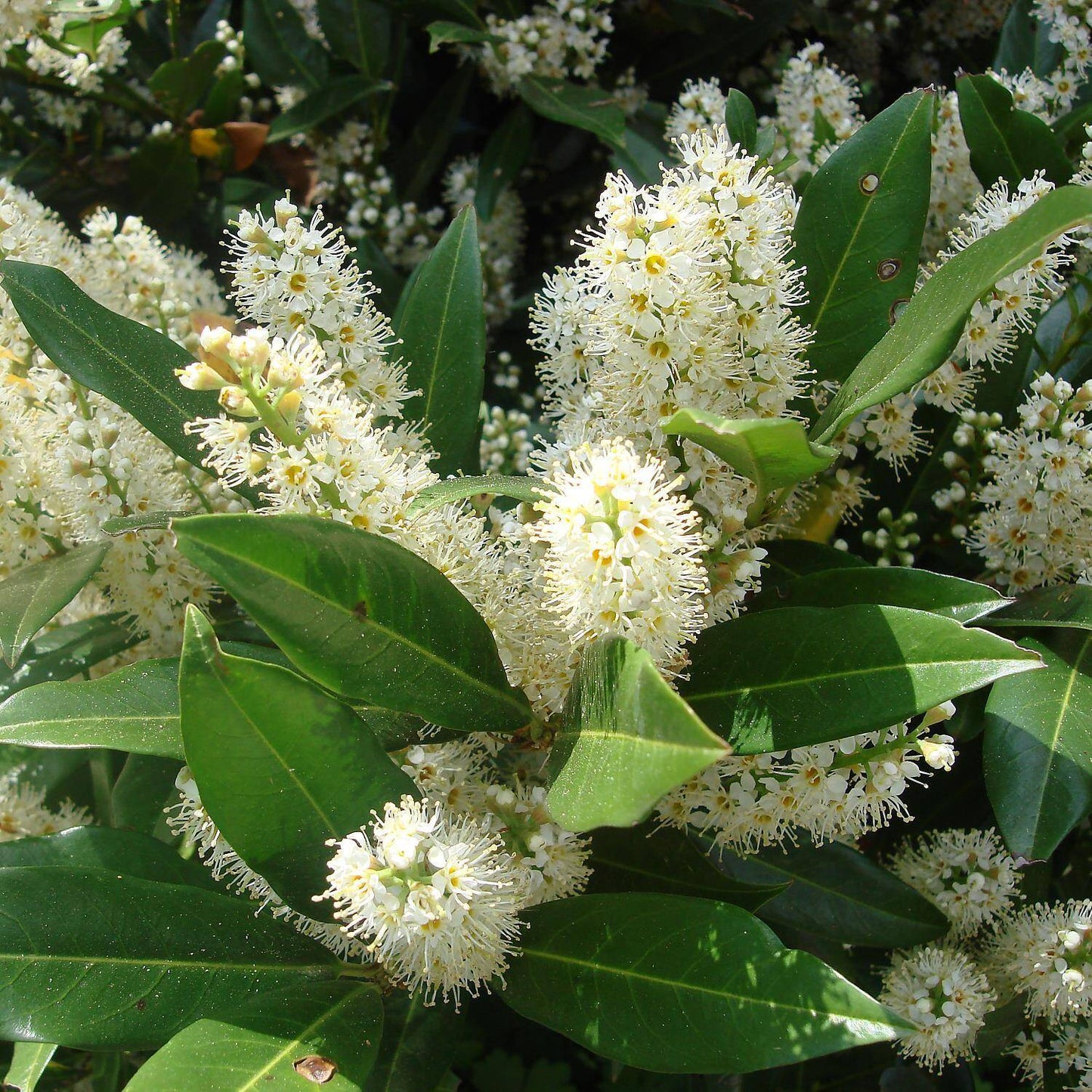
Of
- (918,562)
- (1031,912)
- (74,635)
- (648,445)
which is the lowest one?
(1031,912)

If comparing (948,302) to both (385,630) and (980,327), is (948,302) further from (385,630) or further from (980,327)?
(385,630)

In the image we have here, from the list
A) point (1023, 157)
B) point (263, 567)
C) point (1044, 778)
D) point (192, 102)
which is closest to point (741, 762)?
point (1044, 778)

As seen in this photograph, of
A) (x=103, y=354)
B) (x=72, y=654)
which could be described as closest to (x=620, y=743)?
(x=103, y=354)

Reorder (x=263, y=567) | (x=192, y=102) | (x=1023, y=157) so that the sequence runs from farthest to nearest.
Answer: (x=192, y=102), (x=1023, y=157), (x=263, y=567)

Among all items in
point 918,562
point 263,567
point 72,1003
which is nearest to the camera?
point 263,567

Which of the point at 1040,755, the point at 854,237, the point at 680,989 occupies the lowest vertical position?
the point at 680,989

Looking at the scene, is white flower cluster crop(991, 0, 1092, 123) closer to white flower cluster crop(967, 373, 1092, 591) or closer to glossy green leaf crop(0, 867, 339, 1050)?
white flower cluster crop(967, 373, 1092, 591)

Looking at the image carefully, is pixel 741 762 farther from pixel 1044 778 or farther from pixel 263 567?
pixel 263 567
